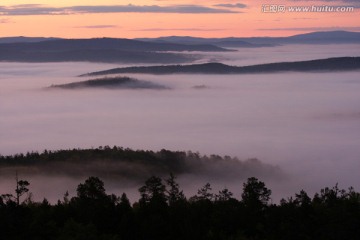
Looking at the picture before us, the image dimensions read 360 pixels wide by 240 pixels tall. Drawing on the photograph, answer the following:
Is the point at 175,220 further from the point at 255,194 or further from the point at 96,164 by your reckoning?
the point at 96,164

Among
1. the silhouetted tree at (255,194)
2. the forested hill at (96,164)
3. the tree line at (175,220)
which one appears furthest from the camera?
the forested hill at (96,164)

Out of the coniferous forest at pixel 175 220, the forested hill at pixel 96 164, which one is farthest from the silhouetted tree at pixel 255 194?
the forested hill at pixel 96 164

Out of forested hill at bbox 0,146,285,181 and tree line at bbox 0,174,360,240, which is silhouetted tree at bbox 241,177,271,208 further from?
forested hill at bbox 0,146,285,181

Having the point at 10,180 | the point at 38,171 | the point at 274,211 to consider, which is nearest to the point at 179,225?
the point at 274,211

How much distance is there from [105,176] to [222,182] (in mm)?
34909

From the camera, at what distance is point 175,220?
58.7 m

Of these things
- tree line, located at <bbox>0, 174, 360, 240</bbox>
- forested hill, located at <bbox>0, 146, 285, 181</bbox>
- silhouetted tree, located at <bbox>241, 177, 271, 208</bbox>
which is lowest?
tree line, located at <bbox>0, 174, 360, 240</bbox>

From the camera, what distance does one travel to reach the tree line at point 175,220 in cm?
5325

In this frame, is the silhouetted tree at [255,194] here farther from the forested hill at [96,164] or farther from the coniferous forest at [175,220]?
the forested hill at [96,164]

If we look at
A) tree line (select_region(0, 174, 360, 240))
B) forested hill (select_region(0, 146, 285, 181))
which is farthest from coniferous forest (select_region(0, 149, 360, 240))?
forested hill (select_region(0, 146, 285, 181))

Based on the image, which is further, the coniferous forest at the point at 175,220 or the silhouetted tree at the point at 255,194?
the silhouetted tree at the point at 255,194

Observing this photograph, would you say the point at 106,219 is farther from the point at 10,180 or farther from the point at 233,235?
the point at 10,180

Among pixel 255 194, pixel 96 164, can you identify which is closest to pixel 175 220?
pixel 255 194

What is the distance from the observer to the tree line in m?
53.2
